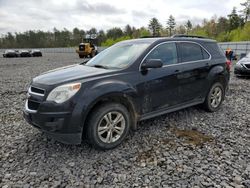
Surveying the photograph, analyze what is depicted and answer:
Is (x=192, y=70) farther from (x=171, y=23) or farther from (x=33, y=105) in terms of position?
(x=171, y=23)

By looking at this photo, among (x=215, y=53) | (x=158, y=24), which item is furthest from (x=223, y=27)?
(x=215, y=53)

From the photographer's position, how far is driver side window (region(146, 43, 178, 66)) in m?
3.96

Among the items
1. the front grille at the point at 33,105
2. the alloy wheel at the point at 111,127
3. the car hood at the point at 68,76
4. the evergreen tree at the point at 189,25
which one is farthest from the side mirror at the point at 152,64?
the evergreen tree at the point at 189,25

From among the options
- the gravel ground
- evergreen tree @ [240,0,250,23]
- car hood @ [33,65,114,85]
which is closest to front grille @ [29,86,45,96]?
car hood @ [33,65,114,85]

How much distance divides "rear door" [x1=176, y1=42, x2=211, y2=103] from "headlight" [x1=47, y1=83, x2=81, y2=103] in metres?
2.06

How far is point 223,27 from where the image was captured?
61.7 m

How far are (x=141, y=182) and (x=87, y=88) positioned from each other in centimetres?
144

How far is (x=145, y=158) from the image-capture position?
3.20m

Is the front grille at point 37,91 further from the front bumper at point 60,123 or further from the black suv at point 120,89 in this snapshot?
the front bumper at point 60,123

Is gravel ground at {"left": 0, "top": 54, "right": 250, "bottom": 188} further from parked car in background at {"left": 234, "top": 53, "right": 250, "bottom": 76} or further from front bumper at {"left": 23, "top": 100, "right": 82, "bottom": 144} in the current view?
parked car in background at {"left": 234, "top": 53, "right": 250, "bottom": 76}

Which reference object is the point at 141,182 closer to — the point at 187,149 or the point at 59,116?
the point at 187,149

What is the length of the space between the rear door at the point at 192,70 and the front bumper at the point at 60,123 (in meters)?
2.17

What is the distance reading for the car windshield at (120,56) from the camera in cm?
378

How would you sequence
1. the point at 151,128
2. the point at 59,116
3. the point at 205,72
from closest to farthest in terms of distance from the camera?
the point at 59,116 → the point at 151,128 → the point at 205,72
